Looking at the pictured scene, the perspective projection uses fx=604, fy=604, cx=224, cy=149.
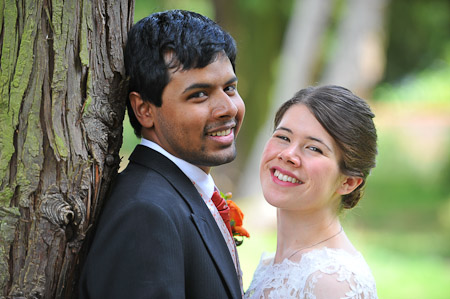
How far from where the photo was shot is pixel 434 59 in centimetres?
1895

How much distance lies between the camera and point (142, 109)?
2.68 meters

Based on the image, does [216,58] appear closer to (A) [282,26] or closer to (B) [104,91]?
(B) [104,91]

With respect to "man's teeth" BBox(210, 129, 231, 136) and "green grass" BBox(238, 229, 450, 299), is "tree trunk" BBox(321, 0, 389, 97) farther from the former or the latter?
"man's teeth" BBox(210, 129, 231, 136)

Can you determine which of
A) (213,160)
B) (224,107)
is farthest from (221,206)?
(224,107)

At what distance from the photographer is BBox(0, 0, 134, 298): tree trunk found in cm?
239

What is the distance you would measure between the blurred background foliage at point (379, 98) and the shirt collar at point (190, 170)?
4.94 m

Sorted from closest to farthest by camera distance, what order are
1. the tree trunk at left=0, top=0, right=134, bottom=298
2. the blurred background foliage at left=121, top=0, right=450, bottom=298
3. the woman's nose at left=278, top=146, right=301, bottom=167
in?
1. the tree trunk at left=0, top=0, right=134, bottom=298
2. the woman's nose at left=278, top=146, right=301, bottom=167
3. the blurred background foliage at left=121, top=0, right=450, bottom=298

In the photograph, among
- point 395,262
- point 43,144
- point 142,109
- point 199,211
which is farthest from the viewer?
point 395,262

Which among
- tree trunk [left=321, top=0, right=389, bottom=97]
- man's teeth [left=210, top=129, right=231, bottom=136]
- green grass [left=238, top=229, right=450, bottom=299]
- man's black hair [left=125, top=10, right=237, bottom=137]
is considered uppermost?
man's black hair [left=125, top=10, right=237, bottom=137]

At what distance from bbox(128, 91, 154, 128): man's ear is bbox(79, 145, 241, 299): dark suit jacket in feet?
0.45

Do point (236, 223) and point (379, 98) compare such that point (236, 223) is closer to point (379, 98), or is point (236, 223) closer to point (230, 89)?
point (230, 89)

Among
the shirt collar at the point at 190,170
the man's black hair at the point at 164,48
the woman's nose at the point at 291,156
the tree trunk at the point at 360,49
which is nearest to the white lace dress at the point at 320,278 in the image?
the woman's nose at the point at 291,156

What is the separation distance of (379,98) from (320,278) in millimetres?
17406

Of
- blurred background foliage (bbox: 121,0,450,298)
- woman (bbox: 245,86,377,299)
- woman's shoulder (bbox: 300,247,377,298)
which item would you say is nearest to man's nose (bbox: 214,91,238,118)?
woman (bbox: 245,86,377,299)
